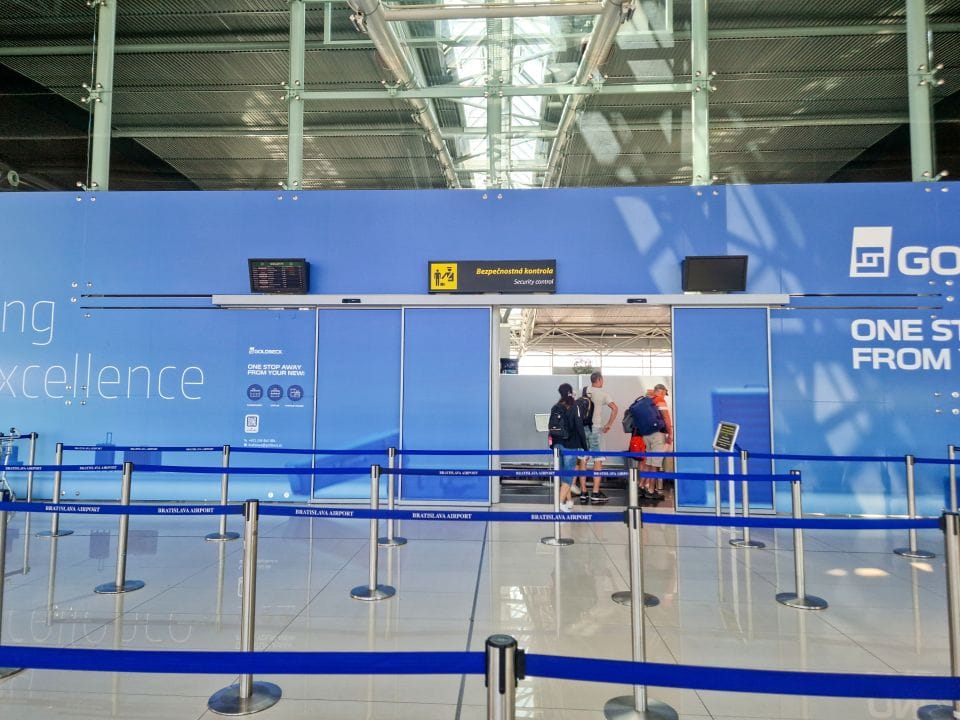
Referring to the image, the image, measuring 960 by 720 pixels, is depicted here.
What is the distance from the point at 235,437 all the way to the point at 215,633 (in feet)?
→ 17.1

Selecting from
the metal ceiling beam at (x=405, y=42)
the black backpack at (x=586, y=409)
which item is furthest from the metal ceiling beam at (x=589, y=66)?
the black backpack at (x=586, y=409)

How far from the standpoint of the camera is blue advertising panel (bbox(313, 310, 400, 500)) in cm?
858

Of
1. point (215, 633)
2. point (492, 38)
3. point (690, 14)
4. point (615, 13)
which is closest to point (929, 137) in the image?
point (690, 14)

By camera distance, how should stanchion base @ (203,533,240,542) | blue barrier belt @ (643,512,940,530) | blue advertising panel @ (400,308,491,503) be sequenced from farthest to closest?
blue advertising panel @ (400,308,491,503) < stanchion base @ (203,533,240,542) < blue barrier belt @ (643,512,940,530)

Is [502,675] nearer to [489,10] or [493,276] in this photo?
[493,276]

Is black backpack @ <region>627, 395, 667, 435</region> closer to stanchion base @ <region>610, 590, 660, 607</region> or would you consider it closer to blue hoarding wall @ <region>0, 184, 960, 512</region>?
blue hoarding wall @ <region>0, 184, 960, 512</region>

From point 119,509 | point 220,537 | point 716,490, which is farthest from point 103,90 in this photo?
point 716,490

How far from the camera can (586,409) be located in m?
8.77

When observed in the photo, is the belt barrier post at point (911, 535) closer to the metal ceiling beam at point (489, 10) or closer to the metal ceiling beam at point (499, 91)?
the metal ceiling beam at point (499, 91)

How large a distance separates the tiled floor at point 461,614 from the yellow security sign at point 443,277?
3468 mm

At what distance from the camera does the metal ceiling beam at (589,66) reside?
26.7 ft

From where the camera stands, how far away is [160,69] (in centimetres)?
1138

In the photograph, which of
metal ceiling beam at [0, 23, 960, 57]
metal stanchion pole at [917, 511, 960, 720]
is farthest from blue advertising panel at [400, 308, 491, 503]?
metal stanchion pole at [917, 511, 960, 720]

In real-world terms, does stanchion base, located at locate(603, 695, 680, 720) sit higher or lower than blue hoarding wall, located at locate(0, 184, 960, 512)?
lower
